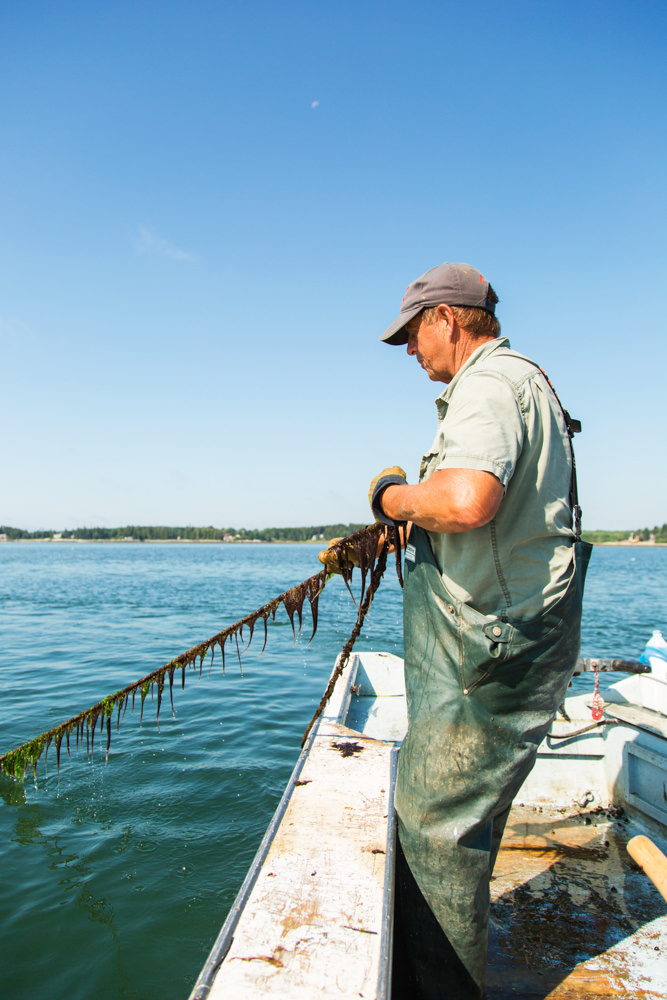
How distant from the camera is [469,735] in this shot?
220 centimetres

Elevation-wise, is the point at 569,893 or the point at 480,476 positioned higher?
the point at 480,476

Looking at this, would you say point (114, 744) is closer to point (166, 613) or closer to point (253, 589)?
point (166, 613)

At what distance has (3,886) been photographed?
512 cm

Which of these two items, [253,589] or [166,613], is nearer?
[166,613]

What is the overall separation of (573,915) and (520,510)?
3.40m

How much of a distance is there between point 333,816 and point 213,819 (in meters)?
4.24

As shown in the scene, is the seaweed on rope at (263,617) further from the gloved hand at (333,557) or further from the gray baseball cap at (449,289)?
the gray baseball cap at (449,289)

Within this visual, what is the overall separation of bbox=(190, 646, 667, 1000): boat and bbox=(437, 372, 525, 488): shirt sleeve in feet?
5.33

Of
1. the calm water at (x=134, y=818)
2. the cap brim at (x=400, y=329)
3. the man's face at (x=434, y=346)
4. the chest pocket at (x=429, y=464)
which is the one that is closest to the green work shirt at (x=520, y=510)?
the chest pocket at (x=429, y=464)

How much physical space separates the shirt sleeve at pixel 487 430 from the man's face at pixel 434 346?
1.60 feet

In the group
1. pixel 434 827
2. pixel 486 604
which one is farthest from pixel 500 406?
pixel 434 827

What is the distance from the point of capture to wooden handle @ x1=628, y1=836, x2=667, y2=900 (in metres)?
2.45

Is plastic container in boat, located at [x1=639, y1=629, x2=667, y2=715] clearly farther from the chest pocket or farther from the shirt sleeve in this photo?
the shirt sleeve

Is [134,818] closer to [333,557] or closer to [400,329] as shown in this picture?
[333,557]
